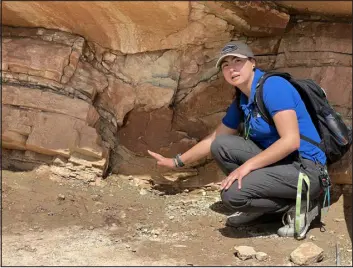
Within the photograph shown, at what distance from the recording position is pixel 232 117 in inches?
147

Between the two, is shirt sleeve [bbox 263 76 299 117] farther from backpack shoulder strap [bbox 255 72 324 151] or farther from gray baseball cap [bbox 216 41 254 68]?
gray baseball cap [bbox 216 41 254 68]

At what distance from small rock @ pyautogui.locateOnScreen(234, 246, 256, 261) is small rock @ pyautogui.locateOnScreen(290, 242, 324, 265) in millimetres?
226

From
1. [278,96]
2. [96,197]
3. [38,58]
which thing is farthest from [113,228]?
[38,58]

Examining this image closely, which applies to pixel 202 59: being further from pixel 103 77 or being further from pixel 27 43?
pixel 27 43

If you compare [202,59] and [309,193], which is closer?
[309,193]

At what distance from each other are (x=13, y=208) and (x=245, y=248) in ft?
5.30

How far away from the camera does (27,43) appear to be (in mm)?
4152

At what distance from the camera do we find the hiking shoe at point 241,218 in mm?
3488

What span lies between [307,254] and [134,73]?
208cm

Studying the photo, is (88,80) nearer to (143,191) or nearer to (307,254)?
(143,191)

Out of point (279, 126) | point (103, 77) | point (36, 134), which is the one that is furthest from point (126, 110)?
point (279, 126)

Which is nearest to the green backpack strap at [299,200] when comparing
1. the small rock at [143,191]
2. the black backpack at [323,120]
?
the black backpack at [323,120]

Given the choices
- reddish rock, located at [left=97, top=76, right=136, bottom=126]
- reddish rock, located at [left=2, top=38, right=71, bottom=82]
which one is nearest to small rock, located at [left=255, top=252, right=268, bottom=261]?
reddish rock, located at [left=97, top=76, right=136, bottom=126]

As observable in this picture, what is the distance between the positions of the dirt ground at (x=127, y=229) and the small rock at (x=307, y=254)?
0.15ft
